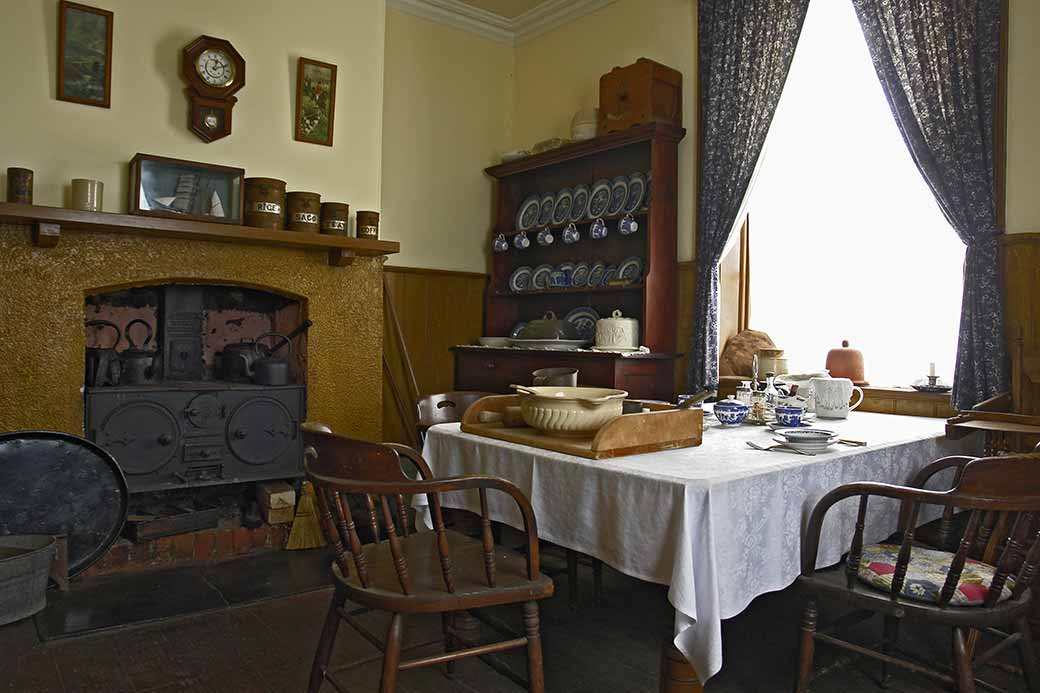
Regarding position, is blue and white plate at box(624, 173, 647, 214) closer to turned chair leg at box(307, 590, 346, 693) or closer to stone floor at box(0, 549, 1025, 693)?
stone floor at box(0, 549, 1025, 693)

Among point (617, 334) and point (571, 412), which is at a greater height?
point (617, 334)

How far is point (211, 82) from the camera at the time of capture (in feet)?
12.0

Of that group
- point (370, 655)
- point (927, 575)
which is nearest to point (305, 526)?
point (370, 655)

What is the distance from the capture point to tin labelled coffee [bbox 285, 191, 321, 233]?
3852 millimetres

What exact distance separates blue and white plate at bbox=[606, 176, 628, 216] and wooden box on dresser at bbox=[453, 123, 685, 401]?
8 cm

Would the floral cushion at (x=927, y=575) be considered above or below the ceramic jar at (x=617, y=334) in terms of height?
below

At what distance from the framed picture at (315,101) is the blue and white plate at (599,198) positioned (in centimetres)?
167

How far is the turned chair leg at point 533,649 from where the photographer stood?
67.6 inches

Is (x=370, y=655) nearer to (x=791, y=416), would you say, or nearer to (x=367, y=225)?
(x=791, y=416)

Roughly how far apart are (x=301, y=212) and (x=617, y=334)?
6.01 feet

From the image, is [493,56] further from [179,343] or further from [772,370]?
[772,370]

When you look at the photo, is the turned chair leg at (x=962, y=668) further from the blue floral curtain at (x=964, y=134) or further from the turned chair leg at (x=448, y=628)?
the blue floral curtain at (x=964, y=134)

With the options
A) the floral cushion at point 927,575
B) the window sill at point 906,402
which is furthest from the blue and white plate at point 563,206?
the floral cushion at point 927,575

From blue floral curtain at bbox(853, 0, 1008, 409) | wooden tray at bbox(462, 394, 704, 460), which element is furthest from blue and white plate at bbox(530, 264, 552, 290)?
wooden tray at bbox(462, 394, 704, 460)
